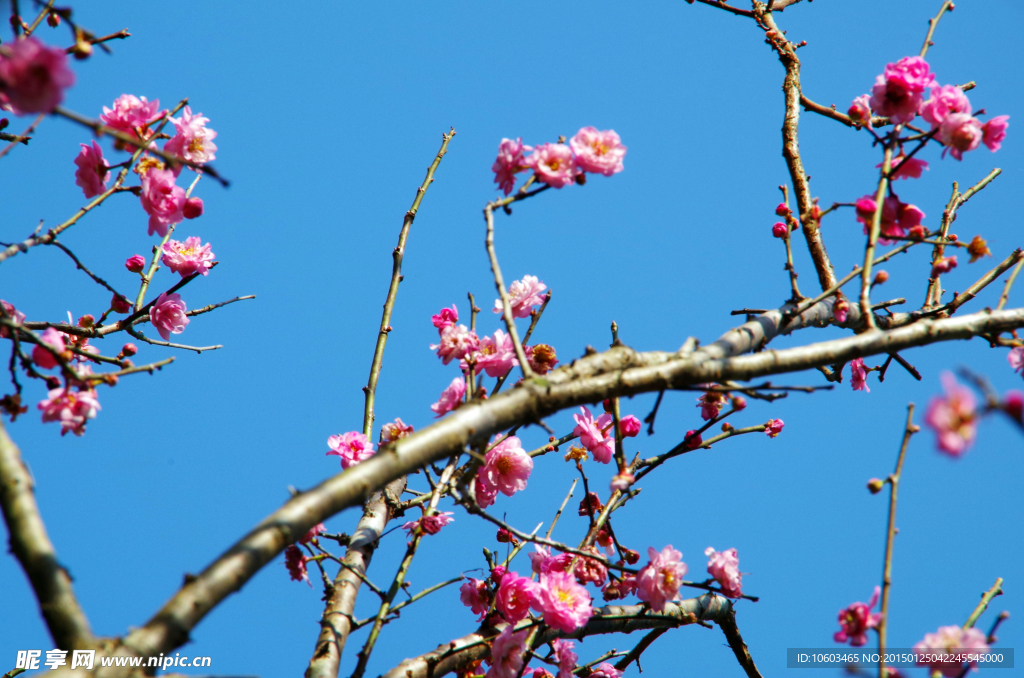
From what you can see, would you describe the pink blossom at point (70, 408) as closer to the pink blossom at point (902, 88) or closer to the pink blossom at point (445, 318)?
the pink blossom at point (445, 318)

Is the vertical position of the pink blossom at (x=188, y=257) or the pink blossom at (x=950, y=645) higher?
the pink blossom at (x=188, y=257)

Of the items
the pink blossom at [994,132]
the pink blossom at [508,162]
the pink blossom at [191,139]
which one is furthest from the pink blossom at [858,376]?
the pink blossom at [191,139]

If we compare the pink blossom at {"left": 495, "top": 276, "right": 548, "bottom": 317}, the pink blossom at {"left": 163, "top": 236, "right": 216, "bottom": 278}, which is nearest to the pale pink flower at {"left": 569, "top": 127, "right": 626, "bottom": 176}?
the pink blossom at {"left": 495, "top": 276, "right": 548, "bottom": 317}

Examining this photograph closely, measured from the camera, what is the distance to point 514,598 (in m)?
2.73

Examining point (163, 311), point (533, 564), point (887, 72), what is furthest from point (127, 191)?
point (887, 72)

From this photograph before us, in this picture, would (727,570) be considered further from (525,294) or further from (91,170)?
(91,170)

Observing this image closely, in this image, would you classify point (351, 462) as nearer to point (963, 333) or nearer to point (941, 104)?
point (963, 333)

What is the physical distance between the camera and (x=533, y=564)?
2996mm

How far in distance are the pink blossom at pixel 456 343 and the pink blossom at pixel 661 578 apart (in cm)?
112

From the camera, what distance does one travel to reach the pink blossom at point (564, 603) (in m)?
2.44

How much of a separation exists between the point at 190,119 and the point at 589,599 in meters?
2.52

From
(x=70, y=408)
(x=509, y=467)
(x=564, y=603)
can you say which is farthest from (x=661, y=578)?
(x=70, y=408)

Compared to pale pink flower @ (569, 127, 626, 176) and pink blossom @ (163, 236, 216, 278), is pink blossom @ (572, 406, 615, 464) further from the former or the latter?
pink blossom @ (163, 236, 216, 278)

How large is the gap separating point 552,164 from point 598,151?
21 cm
